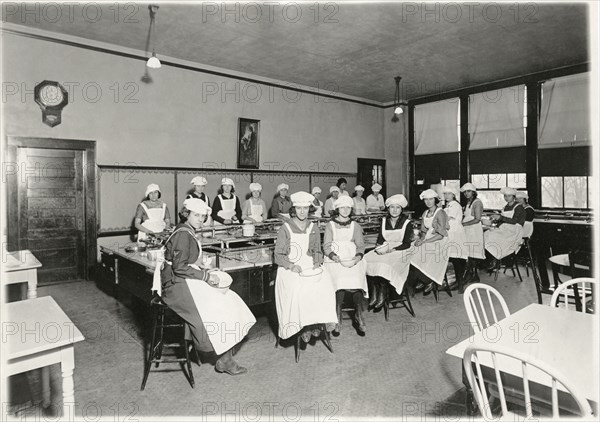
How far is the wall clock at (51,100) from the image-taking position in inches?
239

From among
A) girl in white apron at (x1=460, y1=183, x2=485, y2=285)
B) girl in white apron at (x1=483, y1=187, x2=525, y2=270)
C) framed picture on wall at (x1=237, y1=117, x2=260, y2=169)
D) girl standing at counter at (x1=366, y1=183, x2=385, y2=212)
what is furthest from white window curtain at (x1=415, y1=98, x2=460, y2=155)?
framed picture on wall at (x1=237, y1=117, x2=260, y2=169)

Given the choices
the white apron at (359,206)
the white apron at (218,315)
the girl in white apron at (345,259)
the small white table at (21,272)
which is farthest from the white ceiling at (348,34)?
the white apron at (218,315)

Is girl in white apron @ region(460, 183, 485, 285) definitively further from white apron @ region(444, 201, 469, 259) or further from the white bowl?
the white bowl

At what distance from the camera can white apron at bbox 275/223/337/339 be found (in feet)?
11.9

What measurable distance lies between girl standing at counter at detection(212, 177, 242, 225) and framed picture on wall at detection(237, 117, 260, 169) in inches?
54.4

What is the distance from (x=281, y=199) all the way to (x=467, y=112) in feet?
16.9

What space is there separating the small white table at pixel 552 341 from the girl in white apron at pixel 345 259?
191 centimetres

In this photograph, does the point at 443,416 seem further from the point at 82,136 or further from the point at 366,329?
the point at 82,136

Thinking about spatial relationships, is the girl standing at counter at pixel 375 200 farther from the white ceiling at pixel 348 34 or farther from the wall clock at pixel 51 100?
the wall clock at pixel 51 100

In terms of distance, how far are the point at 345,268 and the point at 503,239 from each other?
392 cm

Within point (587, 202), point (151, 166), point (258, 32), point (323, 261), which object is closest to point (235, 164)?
point (151, 166)

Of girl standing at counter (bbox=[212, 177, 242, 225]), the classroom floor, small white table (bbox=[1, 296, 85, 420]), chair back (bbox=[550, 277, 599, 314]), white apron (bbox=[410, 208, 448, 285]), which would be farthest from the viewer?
girl standing at counter (bbox=[212, 177, 242, 225])

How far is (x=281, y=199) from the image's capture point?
8250 mm

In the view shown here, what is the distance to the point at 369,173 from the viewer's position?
36.2ft
